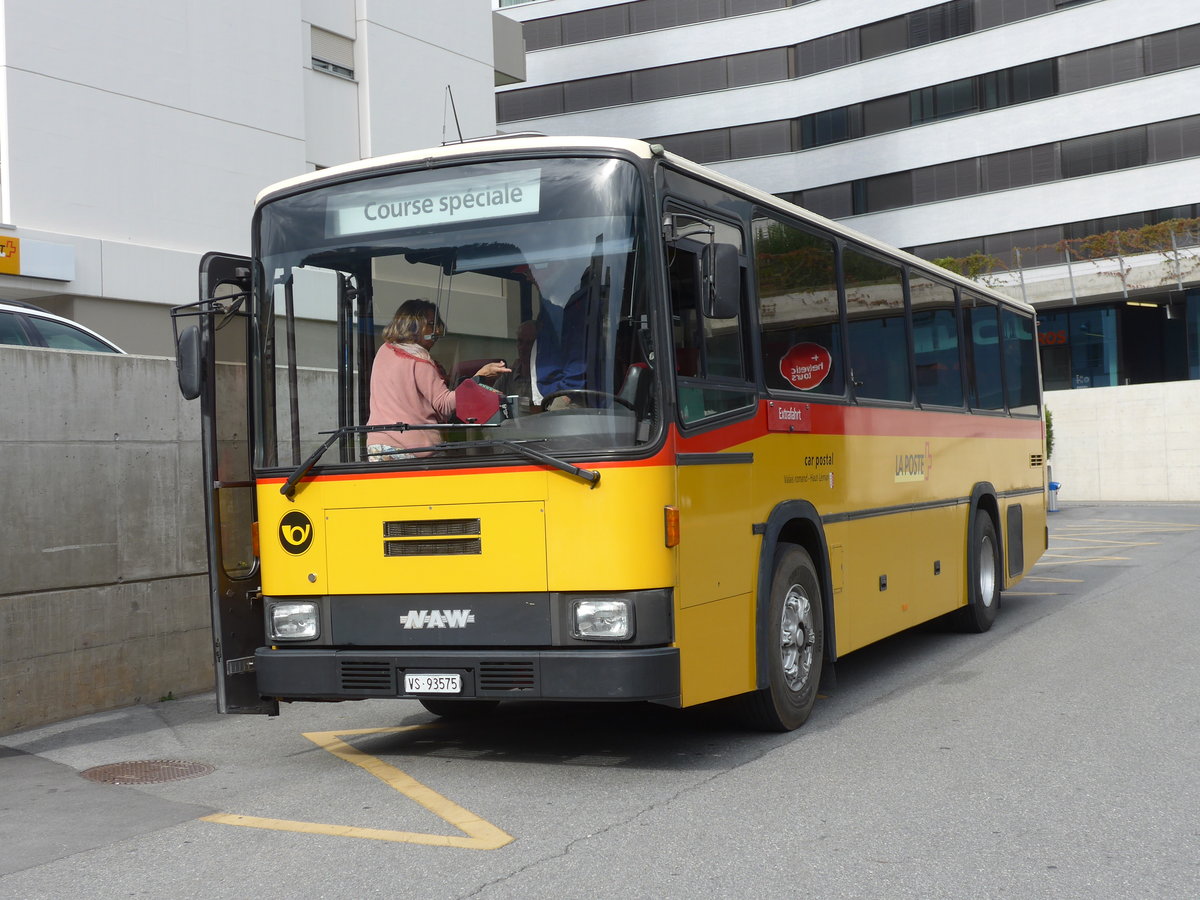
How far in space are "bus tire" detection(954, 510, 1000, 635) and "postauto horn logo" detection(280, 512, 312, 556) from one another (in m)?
6.74

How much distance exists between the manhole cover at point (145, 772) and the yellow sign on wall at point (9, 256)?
1330 centimetres

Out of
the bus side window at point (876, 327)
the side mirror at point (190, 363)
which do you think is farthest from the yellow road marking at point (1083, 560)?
the side mirror at point (190, 363)

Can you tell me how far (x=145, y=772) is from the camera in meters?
7.34

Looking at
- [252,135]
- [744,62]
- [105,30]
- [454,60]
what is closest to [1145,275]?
[744,62]

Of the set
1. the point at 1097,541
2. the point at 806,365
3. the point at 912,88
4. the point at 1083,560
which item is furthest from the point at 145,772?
the point at 912,88

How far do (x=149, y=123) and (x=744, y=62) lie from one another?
3085 cm

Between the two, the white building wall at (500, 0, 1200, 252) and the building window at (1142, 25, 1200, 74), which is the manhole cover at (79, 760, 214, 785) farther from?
the building window at (1142, 25, 1200, 74)

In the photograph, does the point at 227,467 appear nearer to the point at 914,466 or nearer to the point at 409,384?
the point at 409,384

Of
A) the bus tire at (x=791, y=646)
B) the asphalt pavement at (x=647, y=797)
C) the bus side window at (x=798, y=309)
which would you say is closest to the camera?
the asphalt pavement at (x=647, y=797)

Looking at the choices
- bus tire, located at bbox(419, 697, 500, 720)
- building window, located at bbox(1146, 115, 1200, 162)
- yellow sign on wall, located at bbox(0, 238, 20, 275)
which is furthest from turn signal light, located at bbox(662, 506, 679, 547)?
building window, located at bbox(1146, 115, 1200, 162)

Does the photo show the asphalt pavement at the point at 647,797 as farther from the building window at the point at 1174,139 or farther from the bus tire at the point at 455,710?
the building window at the point at 1174,139

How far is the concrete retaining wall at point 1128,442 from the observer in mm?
36469

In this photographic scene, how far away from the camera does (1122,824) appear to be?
5.53 m

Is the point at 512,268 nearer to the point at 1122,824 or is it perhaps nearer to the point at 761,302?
the point at 761,302
